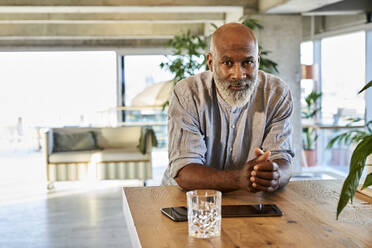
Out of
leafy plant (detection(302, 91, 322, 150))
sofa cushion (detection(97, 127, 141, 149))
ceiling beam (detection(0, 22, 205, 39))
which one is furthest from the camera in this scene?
ceiling beam (detection(0, 22, 205, 39))

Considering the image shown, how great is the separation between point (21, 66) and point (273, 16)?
7091mm

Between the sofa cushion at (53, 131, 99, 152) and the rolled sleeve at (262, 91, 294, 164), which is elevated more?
the rolled sleeve at (262, 91, 294, 164)

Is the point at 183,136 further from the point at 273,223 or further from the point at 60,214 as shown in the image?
the point at 60,214

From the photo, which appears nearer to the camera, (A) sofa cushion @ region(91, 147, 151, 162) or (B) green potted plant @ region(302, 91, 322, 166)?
(A) sofa cushion @ region(91, 147, 151, 162)

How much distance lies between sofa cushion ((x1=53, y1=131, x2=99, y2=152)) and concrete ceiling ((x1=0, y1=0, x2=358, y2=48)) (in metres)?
1.56

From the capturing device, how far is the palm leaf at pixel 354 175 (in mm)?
1033

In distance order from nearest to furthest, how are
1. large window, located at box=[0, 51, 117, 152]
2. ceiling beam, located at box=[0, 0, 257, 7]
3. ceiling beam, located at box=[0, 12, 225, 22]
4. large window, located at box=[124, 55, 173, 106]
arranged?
ceiling beam, located at box=[0, 0, 257, 7]
ceiling beam, located at box=[0, 12, 225, 22]
large window, located at box=[124, 55, 173, 106]
large window, located at box=[0, 51, 117, 152]

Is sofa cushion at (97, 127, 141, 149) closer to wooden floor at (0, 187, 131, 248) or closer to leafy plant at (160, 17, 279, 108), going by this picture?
leafy plant at (160, 17, 279, 108)

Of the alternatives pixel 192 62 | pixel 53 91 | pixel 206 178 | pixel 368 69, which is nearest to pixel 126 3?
pixel 192 62

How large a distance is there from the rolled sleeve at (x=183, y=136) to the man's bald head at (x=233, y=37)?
256 mm

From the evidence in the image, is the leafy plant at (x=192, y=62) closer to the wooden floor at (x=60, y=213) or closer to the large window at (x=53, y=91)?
the wooden floor at (x=60, y=213)

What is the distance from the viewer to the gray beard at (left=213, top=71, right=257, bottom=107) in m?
1.93

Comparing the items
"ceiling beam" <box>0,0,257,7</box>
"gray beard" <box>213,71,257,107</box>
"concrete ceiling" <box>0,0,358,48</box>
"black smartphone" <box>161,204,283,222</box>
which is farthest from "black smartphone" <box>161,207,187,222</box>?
"ceiling beam" <box>0,0,257,7</box>

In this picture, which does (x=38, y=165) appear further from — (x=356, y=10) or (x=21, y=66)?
(x=356, y=10)
